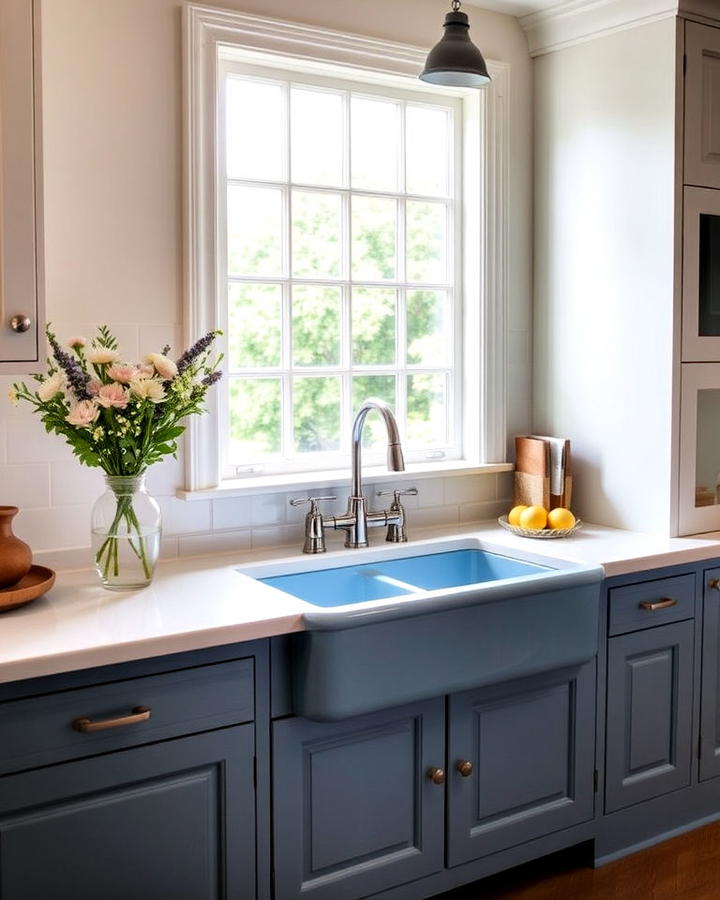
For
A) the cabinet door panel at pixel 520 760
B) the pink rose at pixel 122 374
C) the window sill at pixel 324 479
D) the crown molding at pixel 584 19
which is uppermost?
the crown molding at pixel 584 19

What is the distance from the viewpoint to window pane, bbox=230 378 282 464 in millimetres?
2980

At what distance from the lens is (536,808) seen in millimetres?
2701

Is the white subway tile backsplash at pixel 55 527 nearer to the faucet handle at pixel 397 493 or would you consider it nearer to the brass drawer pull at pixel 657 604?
the faucet handle at pixel 397 493

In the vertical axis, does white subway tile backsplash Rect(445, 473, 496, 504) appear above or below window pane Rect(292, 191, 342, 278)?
below

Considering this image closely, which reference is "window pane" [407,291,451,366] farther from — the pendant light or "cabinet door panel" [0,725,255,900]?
"cabinet door panel" [0,725,255,900]

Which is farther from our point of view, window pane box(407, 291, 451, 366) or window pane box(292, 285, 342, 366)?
window pane box(407, 291, 451, 366)

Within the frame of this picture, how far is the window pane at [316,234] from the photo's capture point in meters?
3.06

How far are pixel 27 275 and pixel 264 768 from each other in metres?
1.17

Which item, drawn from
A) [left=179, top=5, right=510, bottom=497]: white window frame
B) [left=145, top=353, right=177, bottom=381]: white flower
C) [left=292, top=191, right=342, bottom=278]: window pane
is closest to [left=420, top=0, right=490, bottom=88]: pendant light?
[left=179, top=5, right=510, bottom=497]: white window frame

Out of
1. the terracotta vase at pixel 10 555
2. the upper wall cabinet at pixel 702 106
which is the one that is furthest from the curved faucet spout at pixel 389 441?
the upper wall cabinet at pixel 702 106

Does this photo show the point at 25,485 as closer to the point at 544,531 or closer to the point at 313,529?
the point at 313,529

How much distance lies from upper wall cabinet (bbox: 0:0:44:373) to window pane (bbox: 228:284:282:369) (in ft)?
2.75

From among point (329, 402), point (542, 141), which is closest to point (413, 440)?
point (329, 402)

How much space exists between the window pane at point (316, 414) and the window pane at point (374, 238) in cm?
36
